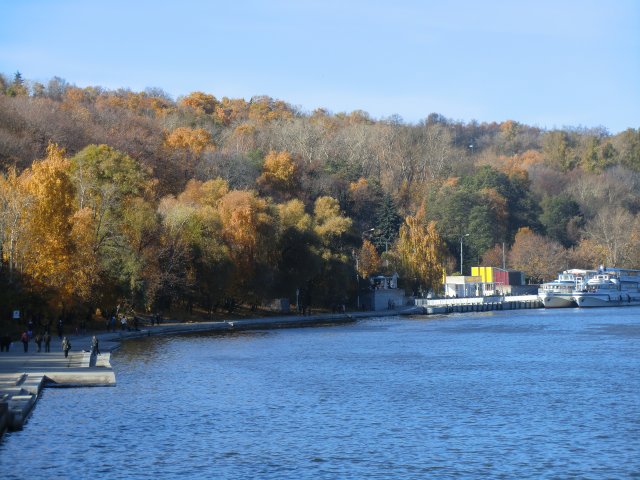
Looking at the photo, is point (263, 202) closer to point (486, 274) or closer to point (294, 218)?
point (294, 218)

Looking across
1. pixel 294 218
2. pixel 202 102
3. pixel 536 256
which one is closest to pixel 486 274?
pixel 536 256

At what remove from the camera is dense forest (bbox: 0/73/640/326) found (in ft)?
195

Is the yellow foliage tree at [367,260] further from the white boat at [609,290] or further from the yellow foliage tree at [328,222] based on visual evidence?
the white boat at [609,290]

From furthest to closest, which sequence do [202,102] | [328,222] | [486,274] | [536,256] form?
[202,102] → [536,256] → [486,274] → [328,222]

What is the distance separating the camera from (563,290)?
116438 millimetres

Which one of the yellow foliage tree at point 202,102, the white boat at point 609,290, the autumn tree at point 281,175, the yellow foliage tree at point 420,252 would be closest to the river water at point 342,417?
the autumn tree at point 281,175

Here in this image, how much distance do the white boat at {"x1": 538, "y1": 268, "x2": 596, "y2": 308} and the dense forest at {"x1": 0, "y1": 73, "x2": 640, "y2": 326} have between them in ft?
28.0

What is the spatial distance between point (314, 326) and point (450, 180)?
62.1 meters

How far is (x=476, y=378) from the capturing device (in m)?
41.1

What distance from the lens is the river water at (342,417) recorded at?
24.3m

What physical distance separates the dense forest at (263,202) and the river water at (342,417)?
10433 mm

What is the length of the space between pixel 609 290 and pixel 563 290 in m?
5.93

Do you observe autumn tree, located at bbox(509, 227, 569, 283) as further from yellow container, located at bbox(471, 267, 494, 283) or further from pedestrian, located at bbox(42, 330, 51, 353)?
pedestrian, located at bbox(42, 330, 51, 353)

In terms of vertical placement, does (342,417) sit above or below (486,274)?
below
